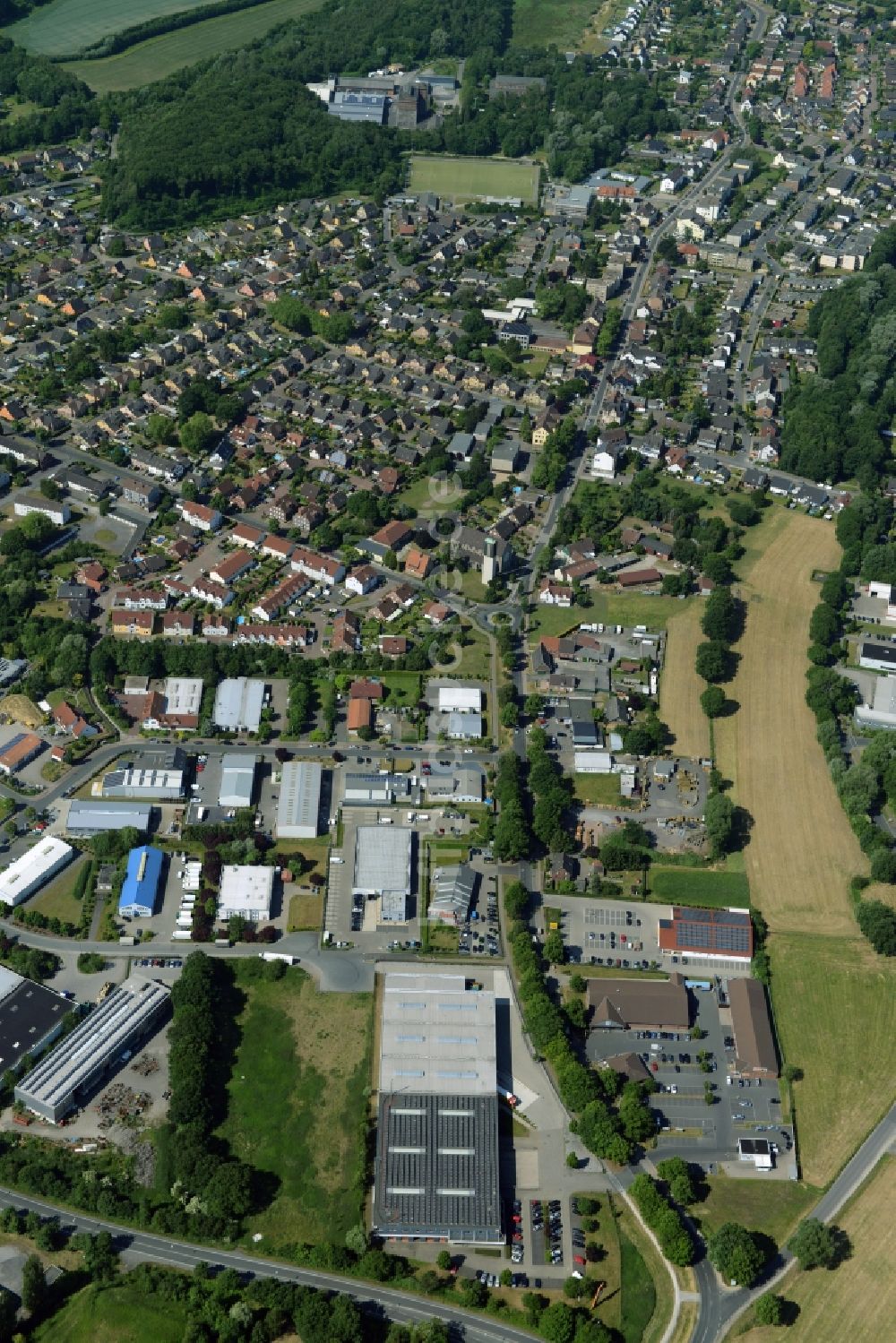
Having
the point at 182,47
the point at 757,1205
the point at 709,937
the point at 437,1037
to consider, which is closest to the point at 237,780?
the point at 437,1037

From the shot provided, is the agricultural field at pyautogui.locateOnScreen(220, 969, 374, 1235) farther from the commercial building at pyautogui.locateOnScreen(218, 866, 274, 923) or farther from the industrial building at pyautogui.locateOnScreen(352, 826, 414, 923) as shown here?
the industrial building at pyautogui.locateOnScreen(352, 826, 414, 923)

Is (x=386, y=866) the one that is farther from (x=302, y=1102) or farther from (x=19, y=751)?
(x=19, y=751)

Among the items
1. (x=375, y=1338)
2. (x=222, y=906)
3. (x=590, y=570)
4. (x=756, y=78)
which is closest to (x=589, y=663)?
(x=590, y=570)

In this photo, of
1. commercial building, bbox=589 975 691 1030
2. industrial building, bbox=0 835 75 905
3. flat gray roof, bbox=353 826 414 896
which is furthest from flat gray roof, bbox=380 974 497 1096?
industrial building, bbox=0 835 75 905

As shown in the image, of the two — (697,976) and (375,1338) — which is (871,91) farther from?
(375,1338)

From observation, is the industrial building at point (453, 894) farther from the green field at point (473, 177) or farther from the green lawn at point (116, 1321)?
the green field at point (473, 177)

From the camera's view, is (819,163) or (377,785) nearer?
(377,785)
